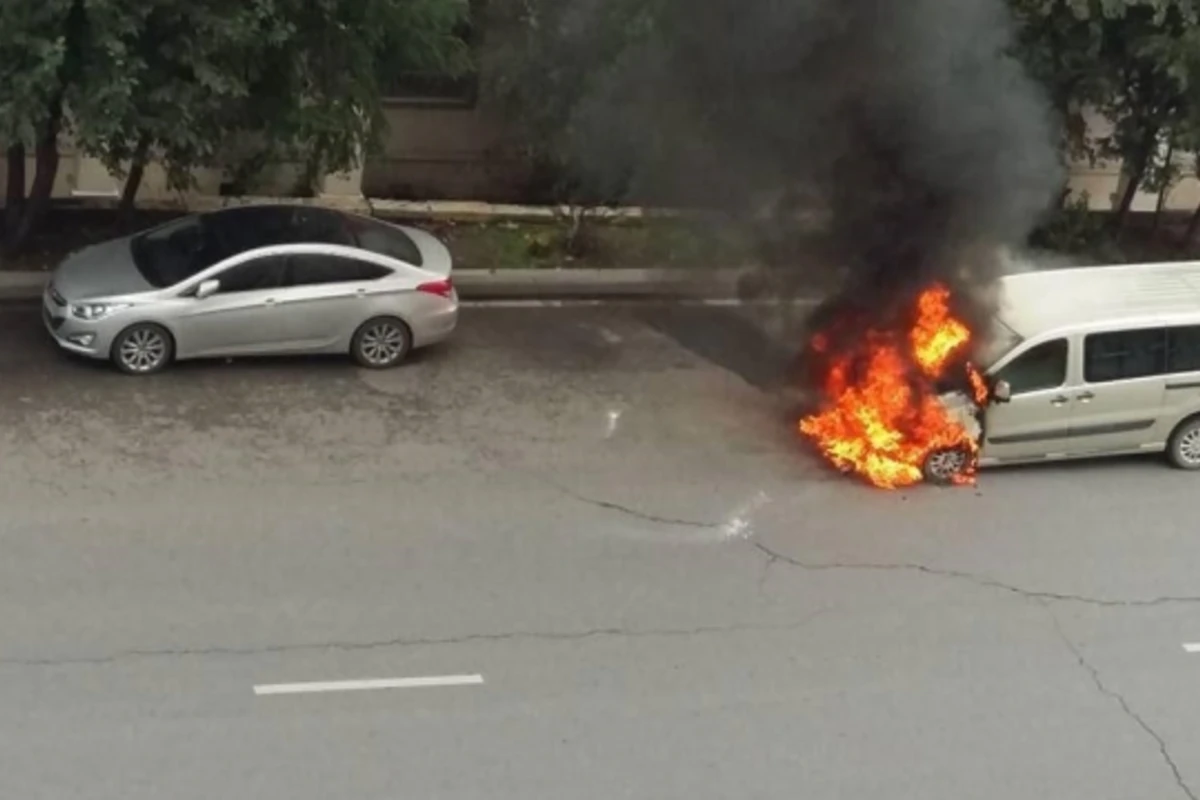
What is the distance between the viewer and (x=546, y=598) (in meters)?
11.2

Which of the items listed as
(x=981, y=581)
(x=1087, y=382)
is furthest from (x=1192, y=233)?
(x=981, y=581)

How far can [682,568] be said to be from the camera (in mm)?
11781

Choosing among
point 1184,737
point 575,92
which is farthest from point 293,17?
point 1184,737

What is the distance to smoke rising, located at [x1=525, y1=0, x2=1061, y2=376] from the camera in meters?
14.1

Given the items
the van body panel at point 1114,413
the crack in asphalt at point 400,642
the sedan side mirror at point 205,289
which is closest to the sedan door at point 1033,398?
the van body panel at point 1114,413

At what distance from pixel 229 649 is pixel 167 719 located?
33.0 inches

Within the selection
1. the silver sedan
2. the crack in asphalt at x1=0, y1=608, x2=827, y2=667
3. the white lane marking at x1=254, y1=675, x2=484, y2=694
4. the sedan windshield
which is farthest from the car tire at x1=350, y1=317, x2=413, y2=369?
the white lane marking at x1=254, y1=675, x2=484, y2=694

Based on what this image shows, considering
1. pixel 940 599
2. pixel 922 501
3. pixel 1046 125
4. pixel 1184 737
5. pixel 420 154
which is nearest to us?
pixel 1184 737

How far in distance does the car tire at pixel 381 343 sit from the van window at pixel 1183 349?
6.42m

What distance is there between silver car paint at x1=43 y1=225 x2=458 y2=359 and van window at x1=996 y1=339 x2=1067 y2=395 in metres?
Result: 4.91

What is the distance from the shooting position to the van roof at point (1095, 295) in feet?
44.3

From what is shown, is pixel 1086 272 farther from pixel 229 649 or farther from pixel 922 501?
pixel 229 649

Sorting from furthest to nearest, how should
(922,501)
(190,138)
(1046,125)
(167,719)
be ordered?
(1046,125) < (190,138) < (922,501) < (167,719)

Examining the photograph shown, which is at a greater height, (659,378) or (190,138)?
(190,138)
